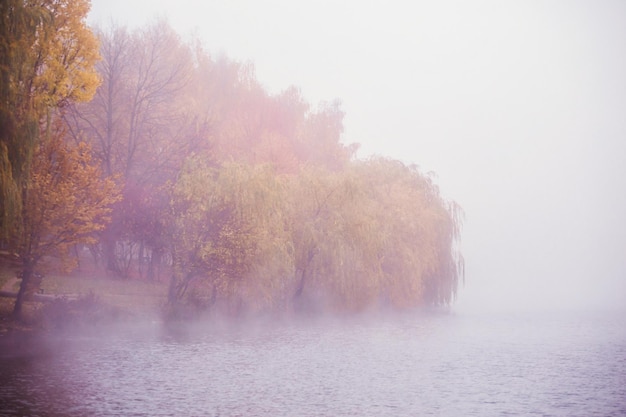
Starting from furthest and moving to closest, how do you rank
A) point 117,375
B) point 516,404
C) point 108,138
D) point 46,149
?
1. point 108,138
2. point 46,149
3. point 117,375
4. point 516,404

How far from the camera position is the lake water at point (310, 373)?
19672 millimetres

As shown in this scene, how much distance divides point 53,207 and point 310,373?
1503cm

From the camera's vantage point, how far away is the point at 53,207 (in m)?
30.2

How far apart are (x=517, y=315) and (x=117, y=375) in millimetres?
41600

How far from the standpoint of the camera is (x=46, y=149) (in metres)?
30.6

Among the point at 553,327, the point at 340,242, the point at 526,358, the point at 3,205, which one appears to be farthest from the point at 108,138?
the point at 553,327

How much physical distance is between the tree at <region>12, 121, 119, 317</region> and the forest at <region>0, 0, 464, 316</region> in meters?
0.07

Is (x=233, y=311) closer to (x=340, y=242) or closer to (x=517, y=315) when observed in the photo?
(x=340, y=242)

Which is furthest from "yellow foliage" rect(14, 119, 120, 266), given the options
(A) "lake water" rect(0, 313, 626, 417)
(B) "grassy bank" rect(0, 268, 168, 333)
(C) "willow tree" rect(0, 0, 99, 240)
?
(A) "lake water" rect(0, 313, 626, 417)

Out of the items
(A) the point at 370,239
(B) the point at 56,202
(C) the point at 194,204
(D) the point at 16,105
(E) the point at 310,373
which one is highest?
(D) the point at 16,105

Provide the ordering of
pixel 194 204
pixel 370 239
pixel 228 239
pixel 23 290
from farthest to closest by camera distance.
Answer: pixel 370 239 → pixel 194 204 → pixel 228 239 → pixel 23 290

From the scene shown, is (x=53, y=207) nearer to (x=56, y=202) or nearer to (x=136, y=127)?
(x=56, y=202)

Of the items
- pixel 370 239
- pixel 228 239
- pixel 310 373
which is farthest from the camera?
pixel 370 239

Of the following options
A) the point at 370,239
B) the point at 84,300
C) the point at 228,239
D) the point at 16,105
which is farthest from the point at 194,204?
the point at 16,105
